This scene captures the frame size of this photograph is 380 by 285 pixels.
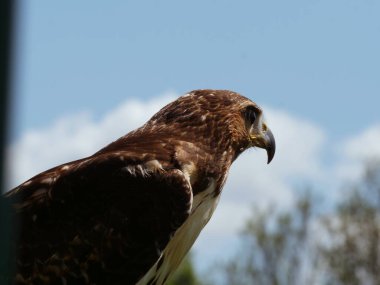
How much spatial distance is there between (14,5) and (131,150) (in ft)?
9.42

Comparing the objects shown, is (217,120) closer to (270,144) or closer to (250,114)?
(250,114)

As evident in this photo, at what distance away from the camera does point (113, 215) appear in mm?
4273

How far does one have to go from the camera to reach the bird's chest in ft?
14.7

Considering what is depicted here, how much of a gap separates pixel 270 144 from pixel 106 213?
1.64m

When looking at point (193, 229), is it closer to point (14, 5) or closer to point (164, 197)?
point (164, 197)

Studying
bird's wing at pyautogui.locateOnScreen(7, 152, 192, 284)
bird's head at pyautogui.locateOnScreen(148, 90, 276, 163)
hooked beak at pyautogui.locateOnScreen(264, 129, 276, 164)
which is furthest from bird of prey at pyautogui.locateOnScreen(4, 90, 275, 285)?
hooked beak at pyautogui.locateOnScreen(264, 129, 276, 164)

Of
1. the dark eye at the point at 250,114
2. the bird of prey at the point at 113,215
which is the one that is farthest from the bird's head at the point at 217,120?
the bird of prey at the point at 113,215

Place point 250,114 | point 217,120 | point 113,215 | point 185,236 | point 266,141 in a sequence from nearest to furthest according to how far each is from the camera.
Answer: point 113,215 → point 185,236 → point 217,120 → point 250,114 → point 266,141

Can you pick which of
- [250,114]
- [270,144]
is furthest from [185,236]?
[270,144]

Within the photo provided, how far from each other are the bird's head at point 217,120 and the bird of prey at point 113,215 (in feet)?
1.07

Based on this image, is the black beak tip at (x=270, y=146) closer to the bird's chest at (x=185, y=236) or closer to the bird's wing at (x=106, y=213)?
the bird's chest at (x=185, y=236)

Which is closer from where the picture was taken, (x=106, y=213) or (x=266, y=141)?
(x=106, y=213)

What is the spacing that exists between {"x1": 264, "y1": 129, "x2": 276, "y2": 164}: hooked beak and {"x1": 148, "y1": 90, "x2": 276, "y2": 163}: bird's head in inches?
0.4

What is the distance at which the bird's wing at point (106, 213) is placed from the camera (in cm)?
416
